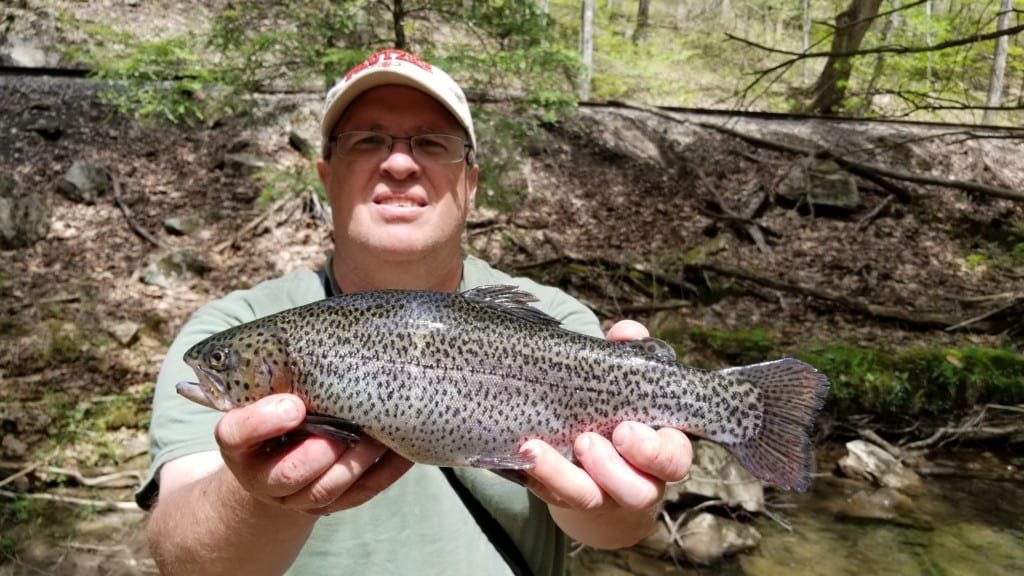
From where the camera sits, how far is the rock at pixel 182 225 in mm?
9305

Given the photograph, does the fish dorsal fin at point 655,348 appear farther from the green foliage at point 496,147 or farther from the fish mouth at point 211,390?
the green foliage at point 496,147

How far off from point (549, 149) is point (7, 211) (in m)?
9.61

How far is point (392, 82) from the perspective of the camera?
2.81 metres

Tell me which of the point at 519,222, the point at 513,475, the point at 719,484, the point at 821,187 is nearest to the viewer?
the point at 513,475

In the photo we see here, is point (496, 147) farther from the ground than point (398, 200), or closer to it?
closer to it

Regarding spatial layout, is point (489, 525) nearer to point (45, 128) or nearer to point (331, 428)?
point (331, 428)

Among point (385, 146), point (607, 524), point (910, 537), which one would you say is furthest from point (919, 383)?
point (385, 146)

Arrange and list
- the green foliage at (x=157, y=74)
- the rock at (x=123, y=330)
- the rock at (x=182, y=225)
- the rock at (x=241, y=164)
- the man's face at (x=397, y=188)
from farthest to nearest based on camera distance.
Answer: the rock at (x=241, y=164) < the rock at (x=182, y=225) < the rock at (x=123, y=330) < the green foliage at (x=157, y=74) < the man's face at (x=397, y=188)

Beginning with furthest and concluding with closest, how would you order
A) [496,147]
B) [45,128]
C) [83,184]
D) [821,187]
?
[821,187]
[45,128]
[83,184]
[496,147]

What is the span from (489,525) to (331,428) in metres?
1.13

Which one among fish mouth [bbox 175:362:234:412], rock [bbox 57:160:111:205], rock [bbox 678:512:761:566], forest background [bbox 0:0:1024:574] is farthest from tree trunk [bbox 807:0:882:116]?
rock [bbox 57:160:111:205]

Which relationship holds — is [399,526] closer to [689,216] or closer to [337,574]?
[337,574]

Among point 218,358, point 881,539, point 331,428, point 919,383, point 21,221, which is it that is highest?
point 218,358

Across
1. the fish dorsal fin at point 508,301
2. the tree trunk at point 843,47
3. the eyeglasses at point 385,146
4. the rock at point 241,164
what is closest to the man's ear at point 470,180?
the eyeglasses at point 385,146
